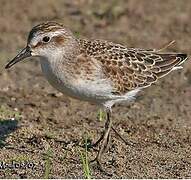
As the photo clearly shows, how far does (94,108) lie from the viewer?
34.8ft

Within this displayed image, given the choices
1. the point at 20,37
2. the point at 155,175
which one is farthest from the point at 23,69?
the point at 155,175

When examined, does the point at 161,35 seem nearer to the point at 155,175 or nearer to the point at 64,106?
the point at 64,106

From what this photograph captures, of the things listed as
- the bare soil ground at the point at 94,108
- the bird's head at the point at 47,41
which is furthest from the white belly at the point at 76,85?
the bare soil ground at the point at 94,108

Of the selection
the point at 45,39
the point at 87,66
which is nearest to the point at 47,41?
the point at 45,39

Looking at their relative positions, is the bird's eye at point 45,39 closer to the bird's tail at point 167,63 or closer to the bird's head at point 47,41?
the bird's head at point 47,41

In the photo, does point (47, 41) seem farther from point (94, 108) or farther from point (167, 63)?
point (94, 108)

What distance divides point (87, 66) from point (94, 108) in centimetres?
206

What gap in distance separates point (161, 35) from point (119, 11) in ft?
3.84

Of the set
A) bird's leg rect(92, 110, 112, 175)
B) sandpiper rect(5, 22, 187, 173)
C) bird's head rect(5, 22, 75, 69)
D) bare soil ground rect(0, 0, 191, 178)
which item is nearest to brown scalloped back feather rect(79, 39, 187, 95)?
sandpiper rect(5, 22, 187, 173)

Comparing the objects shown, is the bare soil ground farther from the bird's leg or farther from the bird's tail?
the bird's tail

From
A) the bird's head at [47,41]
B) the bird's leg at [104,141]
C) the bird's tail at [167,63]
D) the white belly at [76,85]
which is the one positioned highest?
the bird's head at [47,41]

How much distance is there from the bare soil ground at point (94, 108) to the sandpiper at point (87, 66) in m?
0.56

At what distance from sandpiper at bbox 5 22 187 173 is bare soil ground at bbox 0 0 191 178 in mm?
562

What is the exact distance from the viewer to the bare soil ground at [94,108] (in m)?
8.57
